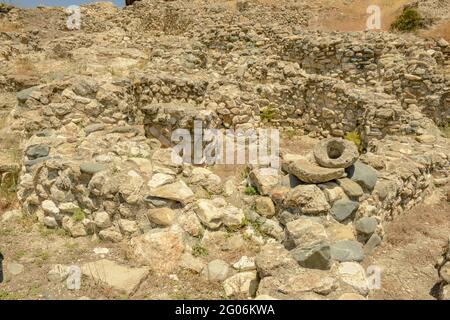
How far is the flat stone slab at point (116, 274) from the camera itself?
3554mm

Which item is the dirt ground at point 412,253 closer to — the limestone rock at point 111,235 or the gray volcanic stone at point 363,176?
the gray volcanic stone at point 363,176

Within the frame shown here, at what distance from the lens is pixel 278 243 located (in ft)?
13.3

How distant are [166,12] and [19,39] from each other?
587 centimetres

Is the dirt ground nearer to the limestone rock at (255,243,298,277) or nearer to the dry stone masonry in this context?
Result: the dry stone masonry

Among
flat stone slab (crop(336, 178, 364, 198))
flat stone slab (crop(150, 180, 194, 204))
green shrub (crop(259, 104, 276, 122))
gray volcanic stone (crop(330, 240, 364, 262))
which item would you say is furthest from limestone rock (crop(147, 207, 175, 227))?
green shrub (crop(259, 104, 276, 122))

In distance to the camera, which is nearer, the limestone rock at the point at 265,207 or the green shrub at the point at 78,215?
the limestone rock at the point at 265,207

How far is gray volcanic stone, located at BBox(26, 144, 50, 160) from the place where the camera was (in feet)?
16.9

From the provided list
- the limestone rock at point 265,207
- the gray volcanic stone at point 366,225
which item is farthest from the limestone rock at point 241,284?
the gray volcanic stone at point 366,225

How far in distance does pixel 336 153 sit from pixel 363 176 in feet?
1.46

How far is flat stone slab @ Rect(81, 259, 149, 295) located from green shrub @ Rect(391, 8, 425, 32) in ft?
46.8

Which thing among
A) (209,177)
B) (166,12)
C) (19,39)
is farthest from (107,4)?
(209,177)

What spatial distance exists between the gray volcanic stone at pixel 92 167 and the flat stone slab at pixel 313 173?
2442 millimetres
